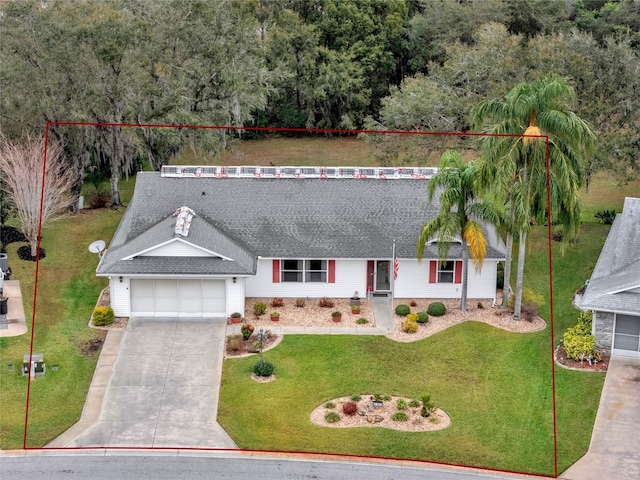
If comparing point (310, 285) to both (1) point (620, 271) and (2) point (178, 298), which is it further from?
(1) point (620, 271)

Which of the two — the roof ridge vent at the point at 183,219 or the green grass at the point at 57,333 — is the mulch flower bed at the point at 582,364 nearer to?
the roof ridge vent at the point at 183,219

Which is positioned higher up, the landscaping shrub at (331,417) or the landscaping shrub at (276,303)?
the landscaping shrub at (276,303)

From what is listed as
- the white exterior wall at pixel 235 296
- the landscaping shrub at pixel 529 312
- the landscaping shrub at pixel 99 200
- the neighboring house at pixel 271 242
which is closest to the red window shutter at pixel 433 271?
the neighboring house at pixel 271 242

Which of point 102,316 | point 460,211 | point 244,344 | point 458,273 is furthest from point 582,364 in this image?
point 102,316

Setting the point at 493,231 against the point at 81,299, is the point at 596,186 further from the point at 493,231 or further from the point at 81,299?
the point at 81,299

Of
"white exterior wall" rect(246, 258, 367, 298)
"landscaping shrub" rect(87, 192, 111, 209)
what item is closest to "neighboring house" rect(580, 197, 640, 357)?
"white exterior wall" rect(246, 258, 367, 298)
